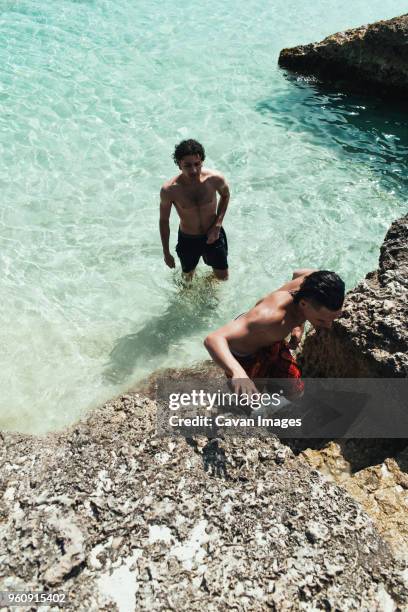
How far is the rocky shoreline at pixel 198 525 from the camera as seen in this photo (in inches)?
91.4

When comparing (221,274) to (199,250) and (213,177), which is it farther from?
(213,177)

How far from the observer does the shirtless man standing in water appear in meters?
4.38

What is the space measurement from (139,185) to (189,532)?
18.4 feet

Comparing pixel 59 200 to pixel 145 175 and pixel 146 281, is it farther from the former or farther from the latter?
pixel 146 281

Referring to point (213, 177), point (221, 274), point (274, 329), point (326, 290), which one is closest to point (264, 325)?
point (274, 329)

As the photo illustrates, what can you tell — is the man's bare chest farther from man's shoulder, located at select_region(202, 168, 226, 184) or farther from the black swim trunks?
the black swim trunks

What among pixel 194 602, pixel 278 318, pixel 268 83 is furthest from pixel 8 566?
pixel 268 83

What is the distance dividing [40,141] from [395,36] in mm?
6713

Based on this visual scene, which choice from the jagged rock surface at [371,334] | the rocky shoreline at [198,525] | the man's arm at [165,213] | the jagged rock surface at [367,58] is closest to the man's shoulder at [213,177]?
the man's arm at [165,213]

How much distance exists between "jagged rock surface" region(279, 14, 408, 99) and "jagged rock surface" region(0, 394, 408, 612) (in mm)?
8777

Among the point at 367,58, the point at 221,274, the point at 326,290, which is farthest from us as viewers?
the point at 367,58

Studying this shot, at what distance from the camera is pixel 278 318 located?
10.3 feet

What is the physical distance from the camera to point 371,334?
3422 millimetres

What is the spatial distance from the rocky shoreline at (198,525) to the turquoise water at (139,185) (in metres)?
1.40
